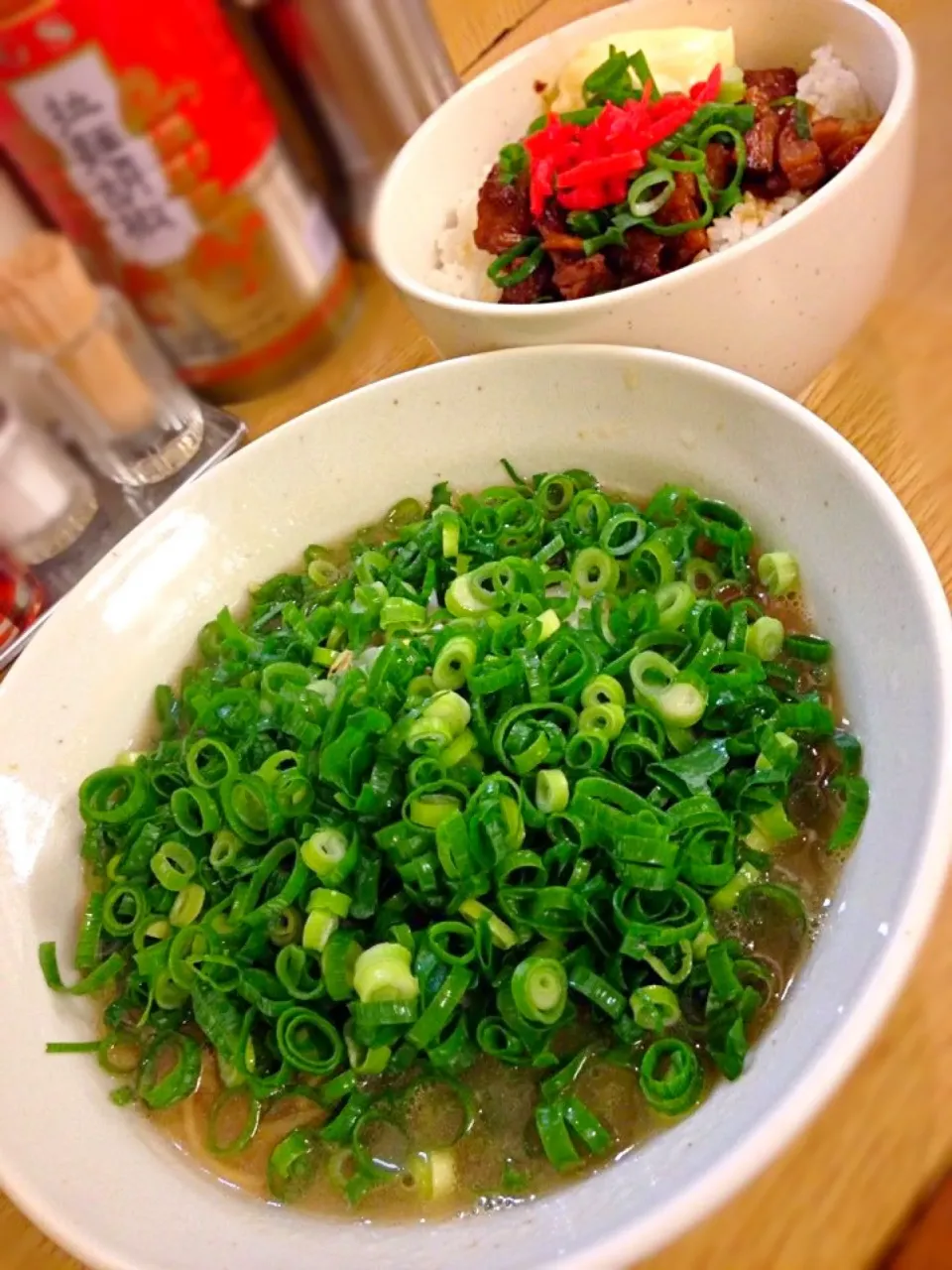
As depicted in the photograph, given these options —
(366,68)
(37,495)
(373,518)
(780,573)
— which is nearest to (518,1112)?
(780,573)

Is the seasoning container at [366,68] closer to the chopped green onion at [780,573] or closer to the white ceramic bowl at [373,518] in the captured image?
the white ceramic bowl at [373,518]

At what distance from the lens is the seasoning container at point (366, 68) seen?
1399 millimetres

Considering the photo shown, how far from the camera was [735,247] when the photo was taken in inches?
38.2

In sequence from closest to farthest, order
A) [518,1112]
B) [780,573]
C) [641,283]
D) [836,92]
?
1. [518,1112]
2. [780,573]
3. [641,283]
4. [836,92]

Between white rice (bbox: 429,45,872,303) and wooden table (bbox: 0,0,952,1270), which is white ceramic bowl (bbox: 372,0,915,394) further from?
wooden table (bbox: 0,0,952,1270)

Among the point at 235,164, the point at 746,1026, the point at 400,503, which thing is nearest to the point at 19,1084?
the point at 746,1026

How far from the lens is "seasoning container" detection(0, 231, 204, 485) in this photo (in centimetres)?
Result: 136

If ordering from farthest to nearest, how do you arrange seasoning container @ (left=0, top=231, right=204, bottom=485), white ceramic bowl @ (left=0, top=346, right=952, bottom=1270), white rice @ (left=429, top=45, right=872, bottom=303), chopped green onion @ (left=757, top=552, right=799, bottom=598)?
Result: seasoning container @ (left=0, top=231, right=204, bottom=485) → white rice @ (left=429, top=45, right=872, bottom=303) → chopped green onion @ (left=757, top=552, right=799, bottom=598) → white ceramic bowl @ (left=0, top=346, right=952, bottom=1270)

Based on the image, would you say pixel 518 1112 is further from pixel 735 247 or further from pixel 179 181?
pixel 179 181

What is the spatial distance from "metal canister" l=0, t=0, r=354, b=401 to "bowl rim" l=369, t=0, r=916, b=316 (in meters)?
0.24

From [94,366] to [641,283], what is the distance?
0.81 m

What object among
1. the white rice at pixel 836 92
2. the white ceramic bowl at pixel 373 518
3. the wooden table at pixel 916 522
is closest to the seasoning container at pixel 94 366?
the wooden table at pixel 916 522

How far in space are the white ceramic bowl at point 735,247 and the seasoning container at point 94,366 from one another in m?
0.44

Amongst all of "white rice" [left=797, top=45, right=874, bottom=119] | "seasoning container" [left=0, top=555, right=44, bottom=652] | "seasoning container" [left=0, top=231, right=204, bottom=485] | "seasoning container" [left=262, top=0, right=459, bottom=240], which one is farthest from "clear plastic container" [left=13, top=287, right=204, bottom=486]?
"white rice" [left=797, top=45, right=874, bottom=119]
